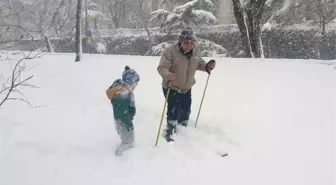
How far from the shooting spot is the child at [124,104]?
192 inches

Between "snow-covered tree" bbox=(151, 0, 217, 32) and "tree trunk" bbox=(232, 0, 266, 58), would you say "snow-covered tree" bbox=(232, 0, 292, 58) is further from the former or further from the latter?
"snow-covered tree" bbox=(151, 0, 217, 32)

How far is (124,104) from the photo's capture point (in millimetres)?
→ 4895

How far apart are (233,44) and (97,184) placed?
1922 cm

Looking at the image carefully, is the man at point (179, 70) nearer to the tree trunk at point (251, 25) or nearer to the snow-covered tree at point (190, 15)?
the tree trunk at point (251, 25)

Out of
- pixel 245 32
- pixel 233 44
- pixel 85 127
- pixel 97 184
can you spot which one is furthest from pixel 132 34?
pixel 97 184

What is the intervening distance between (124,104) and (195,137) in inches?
52.0

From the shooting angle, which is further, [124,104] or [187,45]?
[187,45]

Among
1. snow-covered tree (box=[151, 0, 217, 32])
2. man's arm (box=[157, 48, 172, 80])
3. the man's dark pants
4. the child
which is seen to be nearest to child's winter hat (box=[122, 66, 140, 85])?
the child

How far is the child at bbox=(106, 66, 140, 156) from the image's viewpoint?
4.87 m

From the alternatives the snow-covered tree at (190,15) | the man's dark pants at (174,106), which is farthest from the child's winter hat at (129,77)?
the snow-covered tree at (190,15)

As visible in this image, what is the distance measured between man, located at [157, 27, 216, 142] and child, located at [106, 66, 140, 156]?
506mm

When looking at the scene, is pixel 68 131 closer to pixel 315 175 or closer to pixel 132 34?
pixel 315 175

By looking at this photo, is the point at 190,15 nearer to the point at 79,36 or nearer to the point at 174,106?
the point at 79,36

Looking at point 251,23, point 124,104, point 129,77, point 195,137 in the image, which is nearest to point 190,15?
point 251,23
